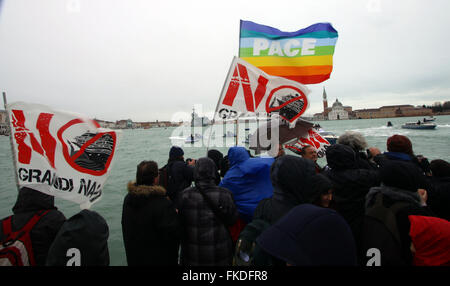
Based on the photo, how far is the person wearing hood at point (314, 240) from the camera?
1151mm

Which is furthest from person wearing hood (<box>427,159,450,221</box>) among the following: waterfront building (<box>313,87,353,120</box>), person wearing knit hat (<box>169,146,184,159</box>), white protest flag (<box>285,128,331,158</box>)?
waterfront building (<box>313,87,353,120</box>)

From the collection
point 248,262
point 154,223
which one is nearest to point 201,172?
point 154,223

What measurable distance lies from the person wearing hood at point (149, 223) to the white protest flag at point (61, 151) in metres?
0.61

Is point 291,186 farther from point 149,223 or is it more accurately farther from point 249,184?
point 149,223

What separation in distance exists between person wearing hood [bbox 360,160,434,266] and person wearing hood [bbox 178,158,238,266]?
1.28m

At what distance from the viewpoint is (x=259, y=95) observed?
4691 mm

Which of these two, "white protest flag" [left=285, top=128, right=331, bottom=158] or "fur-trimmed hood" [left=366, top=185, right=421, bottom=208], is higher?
"white protest flag" [left=285, top=128, right=331, bottom=158]

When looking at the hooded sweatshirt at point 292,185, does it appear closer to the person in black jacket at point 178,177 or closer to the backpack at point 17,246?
the backpack at point 17,246

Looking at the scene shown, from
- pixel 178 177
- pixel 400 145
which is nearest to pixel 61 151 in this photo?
pixel 178 177

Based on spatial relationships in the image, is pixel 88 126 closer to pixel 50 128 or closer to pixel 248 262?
pixel 50 128

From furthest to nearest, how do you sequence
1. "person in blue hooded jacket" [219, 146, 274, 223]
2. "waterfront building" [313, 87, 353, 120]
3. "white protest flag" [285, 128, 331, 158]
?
"waterfront building" [313, 87, 353, 120] < "white protest flag" [285, 128, 331, 158] < "person in blue hooded jacket" [219, 146, 274, 223]

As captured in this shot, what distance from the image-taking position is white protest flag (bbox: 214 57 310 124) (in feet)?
14.4

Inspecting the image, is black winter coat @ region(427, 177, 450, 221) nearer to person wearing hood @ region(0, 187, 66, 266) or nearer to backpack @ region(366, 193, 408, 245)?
backpack @ region(366, 193, 408, 245)
